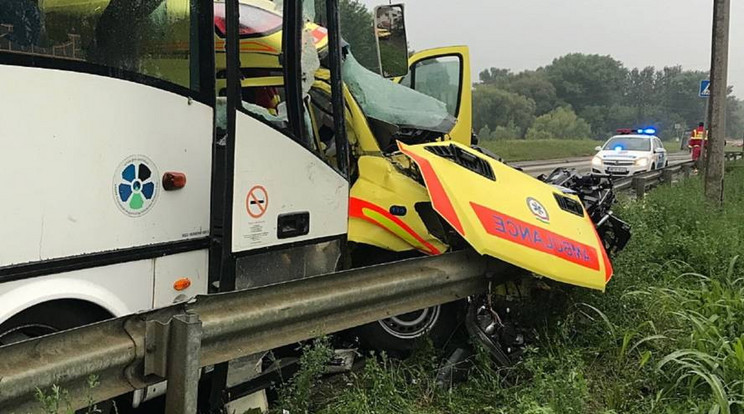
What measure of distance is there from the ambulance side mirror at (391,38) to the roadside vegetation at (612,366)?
6.14 ft

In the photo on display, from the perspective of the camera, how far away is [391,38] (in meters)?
4.46

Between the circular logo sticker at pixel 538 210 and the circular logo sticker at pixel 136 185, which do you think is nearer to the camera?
the circular logo sticker at pixel 136 185

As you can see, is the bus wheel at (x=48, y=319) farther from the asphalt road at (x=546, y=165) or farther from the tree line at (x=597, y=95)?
the tree line at (x=597, y=95)

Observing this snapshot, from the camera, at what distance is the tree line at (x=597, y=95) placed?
8738 cm

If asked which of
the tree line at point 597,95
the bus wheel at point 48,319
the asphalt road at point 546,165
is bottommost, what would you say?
the asphalt road at point 546,165

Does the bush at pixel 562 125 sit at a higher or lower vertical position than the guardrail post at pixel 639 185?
higher

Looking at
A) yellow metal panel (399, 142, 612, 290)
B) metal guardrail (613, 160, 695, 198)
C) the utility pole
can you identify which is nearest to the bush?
metal guardrail (613, 160, 695, 198)

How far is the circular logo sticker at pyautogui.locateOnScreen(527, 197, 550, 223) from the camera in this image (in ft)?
14.5

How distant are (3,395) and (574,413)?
261cm

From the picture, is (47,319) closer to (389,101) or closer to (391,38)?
(391,38)

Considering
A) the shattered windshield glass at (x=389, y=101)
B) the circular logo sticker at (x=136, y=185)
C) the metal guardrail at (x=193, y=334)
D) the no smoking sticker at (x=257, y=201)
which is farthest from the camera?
the shattered windshield glass at (x=389, y=101)

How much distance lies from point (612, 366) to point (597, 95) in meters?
104

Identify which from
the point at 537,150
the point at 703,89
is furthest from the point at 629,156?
the point at 537,150

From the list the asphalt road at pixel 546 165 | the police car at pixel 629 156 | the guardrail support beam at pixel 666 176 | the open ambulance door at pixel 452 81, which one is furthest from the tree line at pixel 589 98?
the open ambulance door at pixel 452 81
